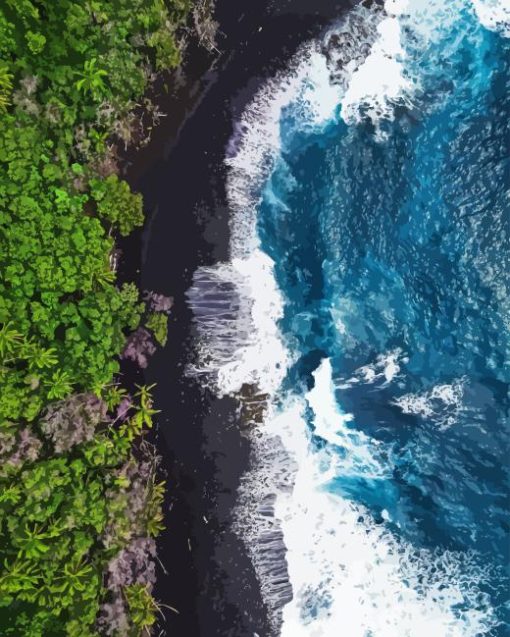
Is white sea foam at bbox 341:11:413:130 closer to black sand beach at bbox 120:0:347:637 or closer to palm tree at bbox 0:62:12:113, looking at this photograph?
black sand beach at bbox 120:0:347:637

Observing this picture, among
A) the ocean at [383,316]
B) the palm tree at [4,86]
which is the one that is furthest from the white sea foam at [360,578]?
the palm tree at [4,86]

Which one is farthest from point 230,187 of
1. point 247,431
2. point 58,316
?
point 247,431

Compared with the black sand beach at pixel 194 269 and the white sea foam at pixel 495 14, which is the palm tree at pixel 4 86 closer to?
the black sand beach at pixel 194 269

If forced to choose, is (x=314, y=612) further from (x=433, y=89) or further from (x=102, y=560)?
(x=433, y=89)

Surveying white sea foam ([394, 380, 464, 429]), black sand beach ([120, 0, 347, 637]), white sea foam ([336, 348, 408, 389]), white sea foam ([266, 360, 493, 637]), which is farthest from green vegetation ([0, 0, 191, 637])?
white sea foam ([394, 380, 464, 429])

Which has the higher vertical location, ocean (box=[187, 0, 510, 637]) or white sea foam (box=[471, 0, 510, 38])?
white sea foam (box=[471, 0, 510, 38])
